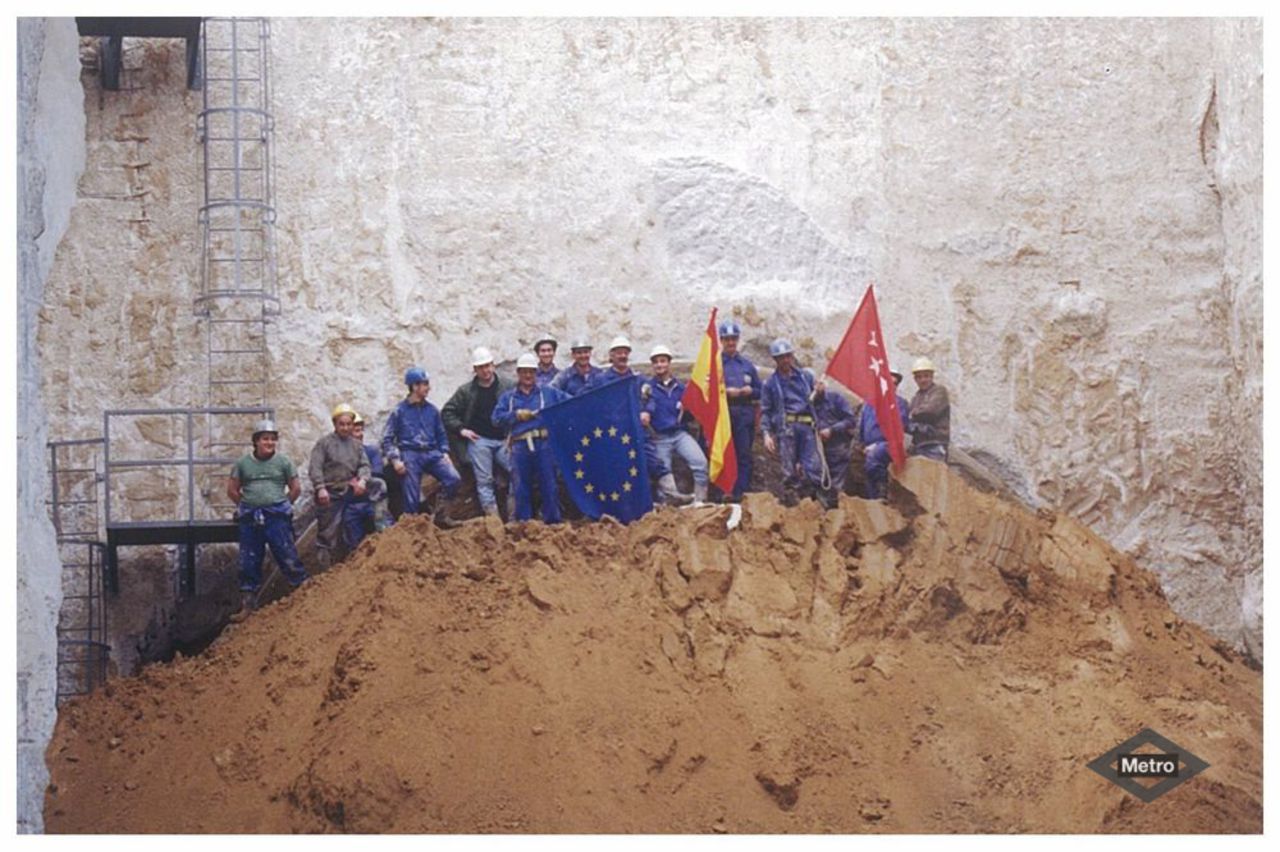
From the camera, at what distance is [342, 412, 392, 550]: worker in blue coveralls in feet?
39.0

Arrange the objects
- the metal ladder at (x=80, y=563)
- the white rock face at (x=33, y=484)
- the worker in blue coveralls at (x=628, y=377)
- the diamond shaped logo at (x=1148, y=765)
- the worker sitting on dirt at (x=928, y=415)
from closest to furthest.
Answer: the white rock face at (x=33, y=484), the diamond shaped logo at (x=1148, y=765), the metal ladder at (x=80, y=563), the worker in blue coveralls at (x=628, y=377), the worker sitting on dirt at (x=928, y=415)

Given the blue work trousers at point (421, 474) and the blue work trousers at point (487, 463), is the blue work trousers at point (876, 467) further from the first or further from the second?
the blue work trousers at point (421, 474)

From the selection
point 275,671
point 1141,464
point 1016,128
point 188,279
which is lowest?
point 275,671

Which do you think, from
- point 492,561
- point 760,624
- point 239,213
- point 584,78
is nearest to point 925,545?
point 760,624

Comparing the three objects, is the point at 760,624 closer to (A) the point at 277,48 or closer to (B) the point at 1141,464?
(B) the point at 1141,464

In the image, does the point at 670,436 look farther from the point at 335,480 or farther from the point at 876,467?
the point at 335,480

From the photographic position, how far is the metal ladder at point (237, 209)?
1219 centimetres

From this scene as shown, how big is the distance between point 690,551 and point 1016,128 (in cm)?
313

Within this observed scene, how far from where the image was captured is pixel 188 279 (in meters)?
12.2

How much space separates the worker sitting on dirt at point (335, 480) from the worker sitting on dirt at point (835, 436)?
2417 millimetres

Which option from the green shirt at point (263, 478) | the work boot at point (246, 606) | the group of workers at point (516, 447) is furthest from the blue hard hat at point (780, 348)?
the work boot at point (246, 606)

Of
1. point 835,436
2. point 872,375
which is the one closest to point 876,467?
point 835,436

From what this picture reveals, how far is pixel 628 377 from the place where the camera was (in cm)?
1210

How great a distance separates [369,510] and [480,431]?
71 cm
